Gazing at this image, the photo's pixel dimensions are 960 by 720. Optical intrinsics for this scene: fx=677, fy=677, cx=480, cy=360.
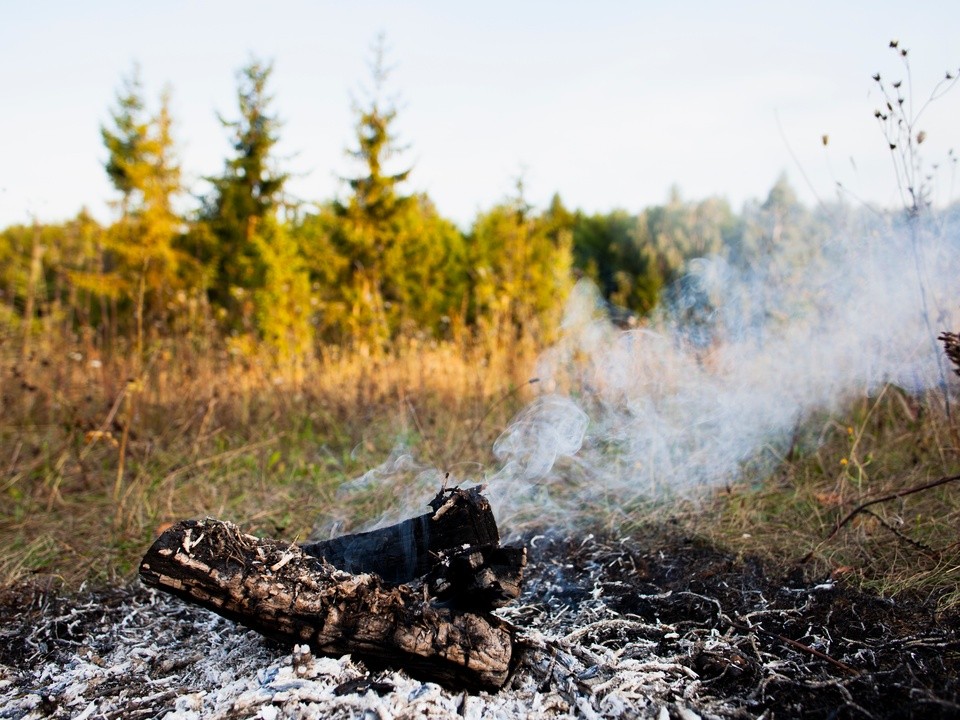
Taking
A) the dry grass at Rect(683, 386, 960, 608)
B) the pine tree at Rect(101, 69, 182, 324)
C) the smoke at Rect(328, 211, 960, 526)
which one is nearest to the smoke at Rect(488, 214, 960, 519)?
the smoke at Rect(328, 211, 960, 526)

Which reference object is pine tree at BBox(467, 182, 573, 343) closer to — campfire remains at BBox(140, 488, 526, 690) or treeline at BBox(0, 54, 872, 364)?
treeline at BBox(0, 54, 872, 364)

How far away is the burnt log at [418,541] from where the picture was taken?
2.21 m

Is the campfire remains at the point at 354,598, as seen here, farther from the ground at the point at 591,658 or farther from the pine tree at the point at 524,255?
the pine tree at the point at 524,255

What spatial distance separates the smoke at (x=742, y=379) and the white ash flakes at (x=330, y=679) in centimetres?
129

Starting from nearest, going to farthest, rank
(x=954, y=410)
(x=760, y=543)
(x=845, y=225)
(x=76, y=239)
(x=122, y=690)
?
(x=122, y=690) → (x=760, y=543) → (x=954, y=410) → (x=845, y=225) → (x=76, y=239)

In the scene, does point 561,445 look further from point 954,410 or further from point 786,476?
point 954,410

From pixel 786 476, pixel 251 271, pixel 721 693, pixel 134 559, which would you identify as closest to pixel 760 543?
pixel 786 476

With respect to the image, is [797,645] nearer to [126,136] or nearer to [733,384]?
[733,384]

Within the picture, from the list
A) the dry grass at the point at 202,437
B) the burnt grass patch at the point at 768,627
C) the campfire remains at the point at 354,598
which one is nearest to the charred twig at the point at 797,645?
the burnt grass patch at the point at 768,627

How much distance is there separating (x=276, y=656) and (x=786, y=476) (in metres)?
2.77

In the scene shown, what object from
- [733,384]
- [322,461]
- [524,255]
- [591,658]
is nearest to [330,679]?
[591,658]

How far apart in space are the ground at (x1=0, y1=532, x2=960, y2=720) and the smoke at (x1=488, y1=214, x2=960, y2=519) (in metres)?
0.96

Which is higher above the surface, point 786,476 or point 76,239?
point 76,239

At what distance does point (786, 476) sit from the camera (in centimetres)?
365
